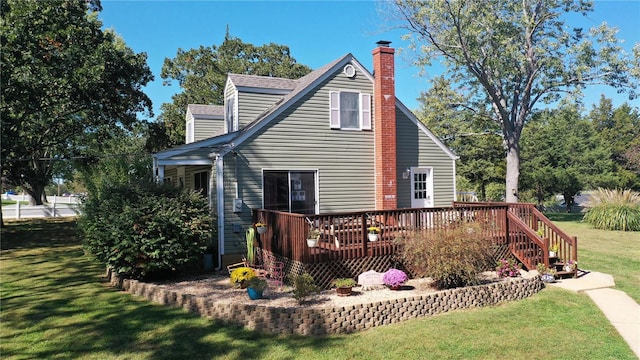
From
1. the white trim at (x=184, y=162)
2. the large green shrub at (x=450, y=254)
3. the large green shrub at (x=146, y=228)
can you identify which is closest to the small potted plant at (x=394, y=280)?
the large green shrub at (x=450, y=254)

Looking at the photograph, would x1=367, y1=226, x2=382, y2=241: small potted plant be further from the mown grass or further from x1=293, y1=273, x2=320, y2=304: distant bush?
the mown grass

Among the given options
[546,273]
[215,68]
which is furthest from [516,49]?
[215,68]

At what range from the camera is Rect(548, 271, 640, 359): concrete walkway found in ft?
20.1

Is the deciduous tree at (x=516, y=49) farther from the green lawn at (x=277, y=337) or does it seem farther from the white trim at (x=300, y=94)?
the green lawn at (x=277, y=337)

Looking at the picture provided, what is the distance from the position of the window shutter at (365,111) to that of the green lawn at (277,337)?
6.49 metres

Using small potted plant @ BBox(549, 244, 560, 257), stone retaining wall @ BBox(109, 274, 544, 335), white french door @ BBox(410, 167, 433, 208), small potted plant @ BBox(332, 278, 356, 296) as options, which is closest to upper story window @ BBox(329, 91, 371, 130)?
white french door @ BBox(410, 167, 433, 208)

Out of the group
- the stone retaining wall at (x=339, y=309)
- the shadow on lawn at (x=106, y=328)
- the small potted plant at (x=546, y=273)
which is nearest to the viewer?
the shadow on lawn at (x=106, y=328)

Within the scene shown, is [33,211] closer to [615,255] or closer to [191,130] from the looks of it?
[191,130]

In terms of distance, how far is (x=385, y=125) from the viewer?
1212cm

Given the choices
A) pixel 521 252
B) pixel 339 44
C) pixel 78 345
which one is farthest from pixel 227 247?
pixel 339 44

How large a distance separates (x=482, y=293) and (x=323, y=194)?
5200mm

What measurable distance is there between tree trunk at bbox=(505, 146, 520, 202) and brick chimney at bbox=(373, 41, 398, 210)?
40.2ft

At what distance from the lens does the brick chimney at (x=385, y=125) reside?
12.0m

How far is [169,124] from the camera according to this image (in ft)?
96.6
